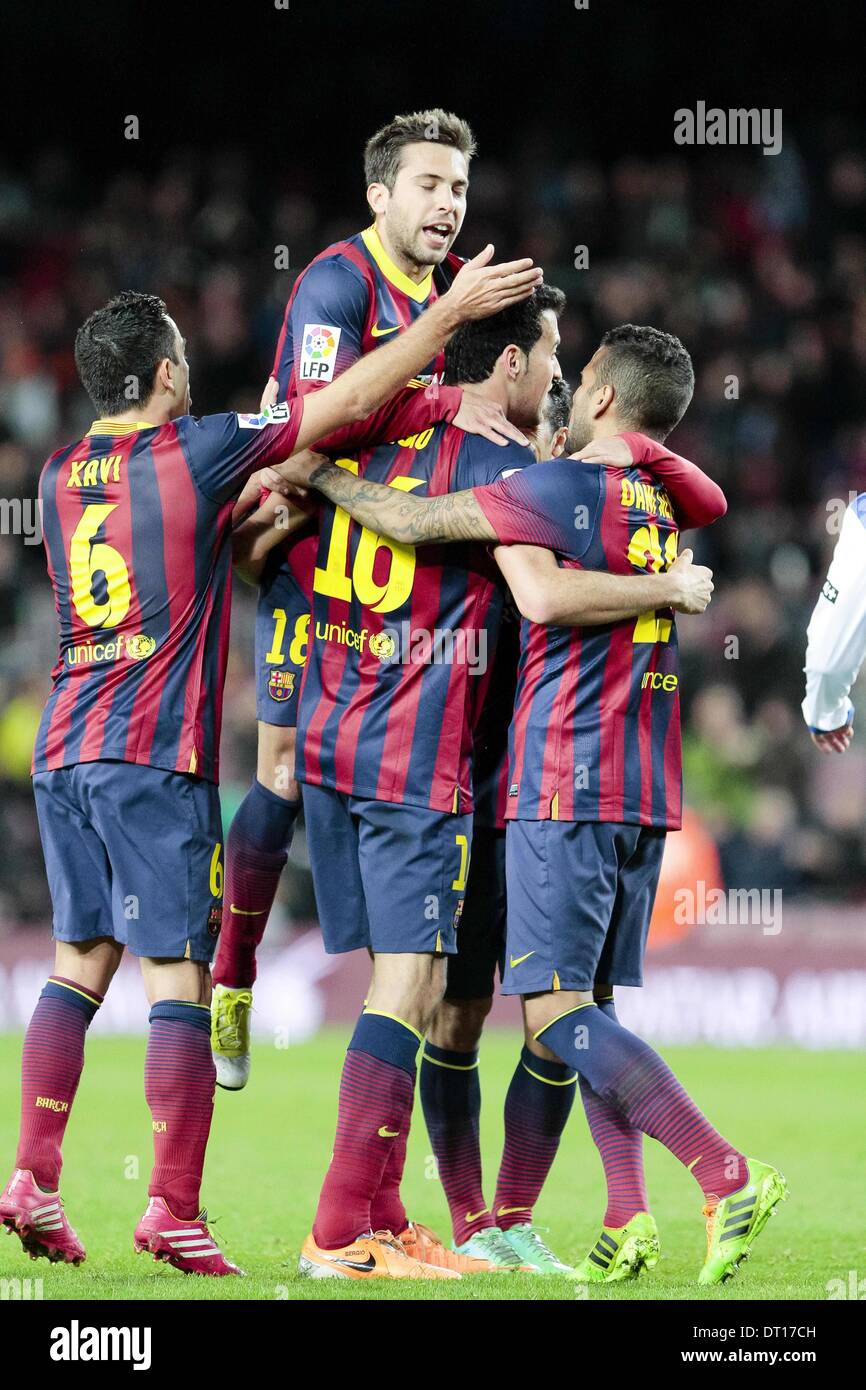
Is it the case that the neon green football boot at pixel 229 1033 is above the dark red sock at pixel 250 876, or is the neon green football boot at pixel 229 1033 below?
below

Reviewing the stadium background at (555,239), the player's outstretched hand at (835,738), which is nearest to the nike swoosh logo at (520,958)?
the player's outstretched hand at (835,738)

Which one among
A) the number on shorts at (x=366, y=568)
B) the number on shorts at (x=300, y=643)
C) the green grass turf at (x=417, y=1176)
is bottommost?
the green grass turf at (x=417, y=1176)

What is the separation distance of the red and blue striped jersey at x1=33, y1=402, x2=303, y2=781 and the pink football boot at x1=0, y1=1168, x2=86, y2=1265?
3.78 ft

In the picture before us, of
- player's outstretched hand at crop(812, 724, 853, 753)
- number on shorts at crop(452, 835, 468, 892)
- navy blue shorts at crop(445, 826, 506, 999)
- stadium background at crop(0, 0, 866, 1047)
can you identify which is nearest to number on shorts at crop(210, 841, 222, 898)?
number on shorts at crop(452, 835, 468, 892)

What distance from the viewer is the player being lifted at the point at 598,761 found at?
471cm

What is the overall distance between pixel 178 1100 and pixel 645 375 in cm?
239

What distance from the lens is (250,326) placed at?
15.9 meters

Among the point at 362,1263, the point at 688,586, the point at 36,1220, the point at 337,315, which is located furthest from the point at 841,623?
the point at 36,1220

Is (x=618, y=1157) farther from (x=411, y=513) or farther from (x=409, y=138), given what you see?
(x=409, y=138)

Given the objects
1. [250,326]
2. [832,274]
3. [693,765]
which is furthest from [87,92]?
[693,765]

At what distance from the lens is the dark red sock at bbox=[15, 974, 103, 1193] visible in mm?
4879

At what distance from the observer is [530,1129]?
17.4 feet

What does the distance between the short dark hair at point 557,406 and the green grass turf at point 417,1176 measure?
252cm

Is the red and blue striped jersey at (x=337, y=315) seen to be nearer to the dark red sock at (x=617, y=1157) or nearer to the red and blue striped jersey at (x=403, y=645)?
the red and blue striped jersey at (x=403, y=645)
